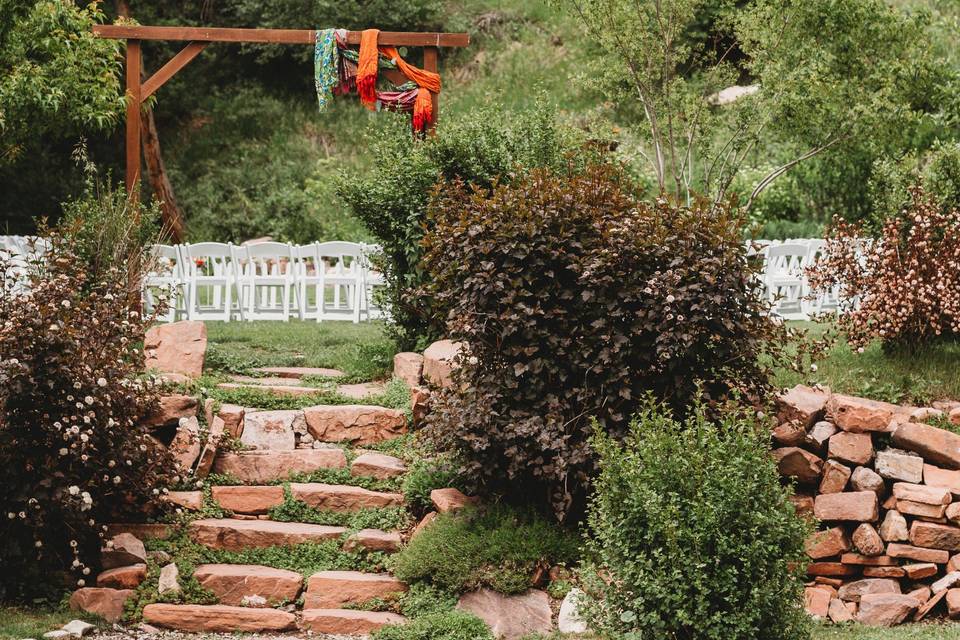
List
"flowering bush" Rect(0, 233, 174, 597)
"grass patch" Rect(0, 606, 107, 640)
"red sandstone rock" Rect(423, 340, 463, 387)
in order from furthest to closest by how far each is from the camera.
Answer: "red sandstone rock" Rect(423, 340, 463, 387), "flowering bush" Rect(0, 233, 174, 597), "grass patch" Rect(0, 606, 107, 640)

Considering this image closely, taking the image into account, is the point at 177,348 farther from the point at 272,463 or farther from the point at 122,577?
the point at 122,577

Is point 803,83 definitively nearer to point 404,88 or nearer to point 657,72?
point 657,72

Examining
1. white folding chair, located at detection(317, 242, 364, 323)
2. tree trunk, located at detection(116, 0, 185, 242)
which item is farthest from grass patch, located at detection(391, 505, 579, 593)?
tree trunk, located at detection(116, 0, 185, 242)

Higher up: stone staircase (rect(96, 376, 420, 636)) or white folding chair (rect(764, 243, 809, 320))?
white folding chair (rect(764, 243, 809, 320))

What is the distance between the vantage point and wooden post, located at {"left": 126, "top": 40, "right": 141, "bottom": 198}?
11.2 metres

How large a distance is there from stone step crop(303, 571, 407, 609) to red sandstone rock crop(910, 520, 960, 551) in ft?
9.43

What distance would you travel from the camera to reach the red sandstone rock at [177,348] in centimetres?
Answer: 804

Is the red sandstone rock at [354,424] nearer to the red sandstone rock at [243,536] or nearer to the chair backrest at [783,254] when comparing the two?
the red sandstone rock at [243,536]

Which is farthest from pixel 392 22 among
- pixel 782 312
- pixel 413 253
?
pixel 413 253

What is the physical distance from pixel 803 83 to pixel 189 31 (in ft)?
21.5

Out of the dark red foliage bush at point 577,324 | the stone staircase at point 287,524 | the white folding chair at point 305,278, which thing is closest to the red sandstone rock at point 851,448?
the dark red foliage bush at point 577,324

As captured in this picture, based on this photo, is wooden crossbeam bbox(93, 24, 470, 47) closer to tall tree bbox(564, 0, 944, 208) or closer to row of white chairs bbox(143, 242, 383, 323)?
tall tree bbox(564, 0, 944, 208)

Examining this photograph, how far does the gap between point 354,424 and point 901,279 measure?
4069 millimetres

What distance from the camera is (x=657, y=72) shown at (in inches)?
483
